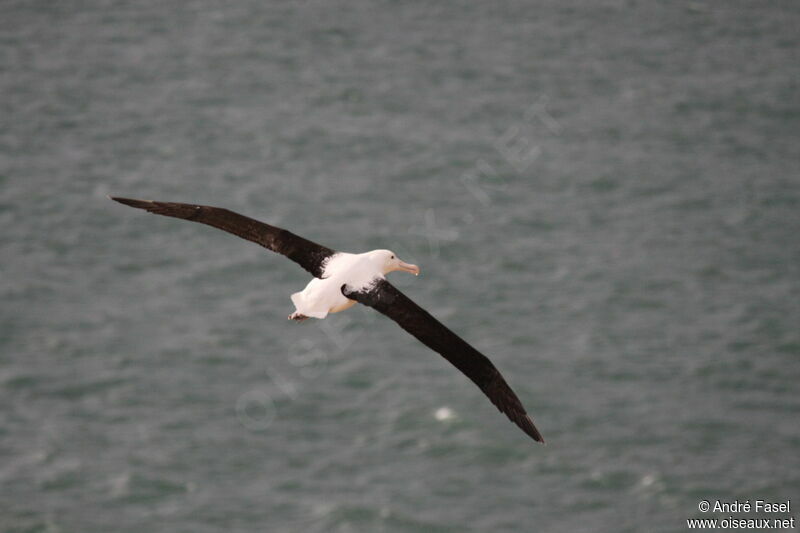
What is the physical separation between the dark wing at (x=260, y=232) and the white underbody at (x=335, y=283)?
28 centimetres

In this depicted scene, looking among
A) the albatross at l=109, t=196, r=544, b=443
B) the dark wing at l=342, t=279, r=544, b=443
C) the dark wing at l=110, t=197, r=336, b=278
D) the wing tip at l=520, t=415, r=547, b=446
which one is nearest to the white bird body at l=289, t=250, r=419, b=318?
the albatross at l=109, t=196, r=544, b=443

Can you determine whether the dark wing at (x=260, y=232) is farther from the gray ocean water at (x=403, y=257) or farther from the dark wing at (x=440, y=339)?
the gray ocean water at (x=403, y=257)

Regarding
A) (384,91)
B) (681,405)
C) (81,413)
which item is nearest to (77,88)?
(384,91)

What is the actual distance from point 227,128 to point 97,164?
8.14 m

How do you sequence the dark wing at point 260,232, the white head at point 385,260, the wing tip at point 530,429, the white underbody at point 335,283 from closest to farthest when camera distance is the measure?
the wing tip at point 530,429, the white underbody at point 335,283, the white head at point 385,260, the dark wing at point 260,232

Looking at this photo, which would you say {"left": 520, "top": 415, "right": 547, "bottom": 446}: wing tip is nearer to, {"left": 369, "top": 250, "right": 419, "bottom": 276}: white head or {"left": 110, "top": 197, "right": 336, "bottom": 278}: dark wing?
{"left": 369, "top": 250, "right": 419, "bottom": 276}: white head

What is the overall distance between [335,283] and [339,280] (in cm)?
7

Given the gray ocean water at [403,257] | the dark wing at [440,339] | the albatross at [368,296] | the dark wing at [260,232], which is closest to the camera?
the albatross at [368,296]

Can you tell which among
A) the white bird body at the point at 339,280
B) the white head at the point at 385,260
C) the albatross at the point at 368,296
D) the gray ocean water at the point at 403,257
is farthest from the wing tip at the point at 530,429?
the gray ocean water at the point at 403,257

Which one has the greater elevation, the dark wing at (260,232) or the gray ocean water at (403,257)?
the dark wing at (260,232)

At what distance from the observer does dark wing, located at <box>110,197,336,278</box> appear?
17344 millimetres

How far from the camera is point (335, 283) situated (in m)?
16.2

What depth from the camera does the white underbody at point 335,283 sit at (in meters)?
15.9

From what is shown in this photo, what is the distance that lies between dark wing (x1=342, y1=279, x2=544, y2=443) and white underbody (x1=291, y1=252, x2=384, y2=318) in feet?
0.36
